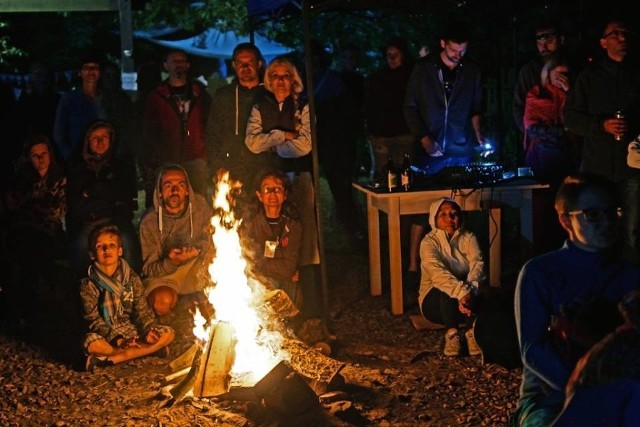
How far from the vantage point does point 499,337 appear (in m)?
5.64

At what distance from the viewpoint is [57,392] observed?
19.7 feet

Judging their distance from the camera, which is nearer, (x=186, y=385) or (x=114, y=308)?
(x=186, y=385)

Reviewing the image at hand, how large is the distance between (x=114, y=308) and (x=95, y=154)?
1657 mm

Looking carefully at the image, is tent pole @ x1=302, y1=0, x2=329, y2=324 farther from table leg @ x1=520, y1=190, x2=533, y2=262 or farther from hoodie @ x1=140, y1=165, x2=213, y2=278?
table leg @ x1=520, y1=190, x2=533, y2=262

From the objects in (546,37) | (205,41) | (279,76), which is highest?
(205,41)

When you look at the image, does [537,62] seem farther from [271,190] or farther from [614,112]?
[271,190]

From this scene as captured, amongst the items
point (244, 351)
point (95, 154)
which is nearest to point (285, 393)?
point (244, 351)

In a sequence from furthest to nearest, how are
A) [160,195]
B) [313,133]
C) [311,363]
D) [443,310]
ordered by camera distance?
[160,195] < [443,310] < [313,133] < [311,363]

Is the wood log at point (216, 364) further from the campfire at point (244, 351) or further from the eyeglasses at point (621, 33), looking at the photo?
the eyeglasses at point (621, 33)

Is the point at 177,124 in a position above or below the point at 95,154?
above

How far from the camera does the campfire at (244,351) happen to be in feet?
17.3

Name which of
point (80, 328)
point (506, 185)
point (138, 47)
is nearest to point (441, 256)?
point (506, 185)

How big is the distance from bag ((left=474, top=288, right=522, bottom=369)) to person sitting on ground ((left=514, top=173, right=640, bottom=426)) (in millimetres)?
1914

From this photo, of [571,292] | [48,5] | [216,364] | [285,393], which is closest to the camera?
[571,292]
